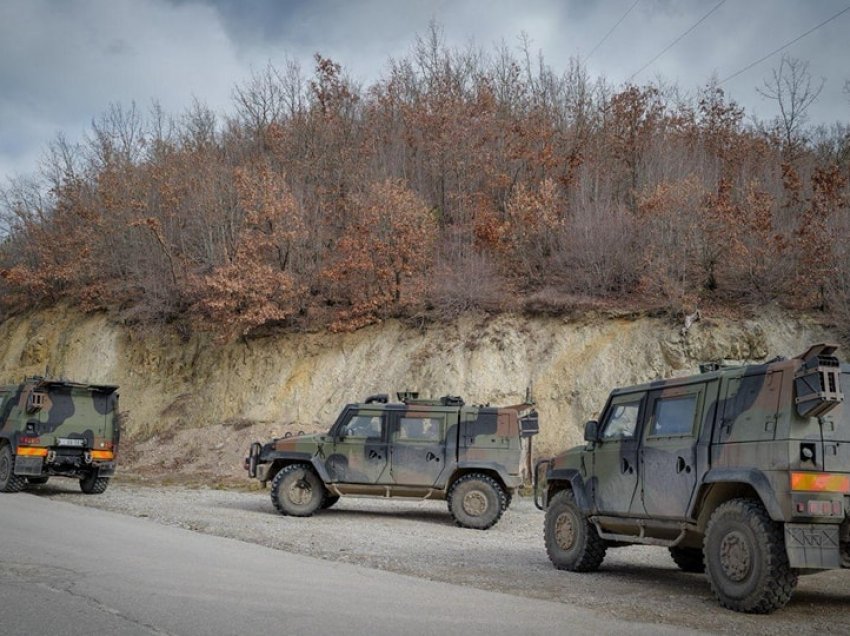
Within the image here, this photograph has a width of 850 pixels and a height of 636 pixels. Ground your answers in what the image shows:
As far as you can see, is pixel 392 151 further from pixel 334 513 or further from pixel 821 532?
pixel 821 532

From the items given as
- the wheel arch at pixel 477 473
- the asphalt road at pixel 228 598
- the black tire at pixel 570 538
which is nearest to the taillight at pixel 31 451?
the asphalt road at pixel 228 598

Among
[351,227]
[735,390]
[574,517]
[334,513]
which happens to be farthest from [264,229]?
[735,390]

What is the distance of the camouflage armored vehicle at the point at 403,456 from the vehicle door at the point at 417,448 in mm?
19

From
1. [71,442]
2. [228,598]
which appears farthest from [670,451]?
[71,442]

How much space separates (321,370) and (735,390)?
20.0 metres

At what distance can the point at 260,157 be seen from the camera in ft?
116

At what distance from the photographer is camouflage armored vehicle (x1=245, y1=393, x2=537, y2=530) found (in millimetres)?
15961

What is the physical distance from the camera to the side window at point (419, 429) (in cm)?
1623

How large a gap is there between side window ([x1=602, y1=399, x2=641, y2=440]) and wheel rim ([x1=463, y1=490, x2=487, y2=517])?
5852mm

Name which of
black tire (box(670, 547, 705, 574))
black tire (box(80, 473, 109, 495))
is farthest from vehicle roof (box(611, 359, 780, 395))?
black tire (box(80, 473, 109, 495))

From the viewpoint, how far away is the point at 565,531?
10688 mm

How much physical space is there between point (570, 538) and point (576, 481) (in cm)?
75

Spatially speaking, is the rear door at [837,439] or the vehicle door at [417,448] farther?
the vehicle door at [417,448]

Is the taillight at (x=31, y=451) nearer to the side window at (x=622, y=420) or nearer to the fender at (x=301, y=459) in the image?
the fender at (x=301, y=459)
